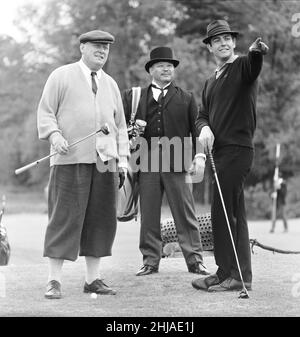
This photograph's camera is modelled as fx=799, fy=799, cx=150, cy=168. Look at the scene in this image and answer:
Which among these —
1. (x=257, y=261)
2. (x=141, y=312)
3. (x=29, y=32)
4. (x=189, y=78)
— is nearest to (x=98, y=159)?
(x=141, y=312)

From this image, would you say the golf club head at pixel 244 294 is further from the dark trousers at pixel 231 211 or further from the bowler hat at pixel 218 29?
the bowler hat at pixel 218 29

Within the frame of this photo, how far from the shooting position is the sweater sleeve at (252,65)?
19.4ft

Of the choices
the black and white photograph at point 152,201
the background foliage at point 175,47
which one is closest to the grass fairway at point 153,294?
the black and white photograph at point 152,201

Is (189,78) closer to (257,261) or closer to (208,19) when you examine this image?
(208,19)

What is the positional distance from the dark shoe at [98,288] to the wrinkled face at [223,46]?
2053 mm

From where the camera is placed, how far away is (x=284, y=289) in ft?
21.4

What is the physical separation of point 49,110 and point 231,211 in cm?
166

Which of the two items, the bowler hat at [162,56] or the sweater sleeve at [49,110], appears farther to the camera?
the bowler hat at [162,56]

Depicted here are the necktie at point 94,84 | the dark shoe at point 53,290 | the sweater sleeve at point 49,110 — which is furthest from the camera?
the necktie at point 94,84

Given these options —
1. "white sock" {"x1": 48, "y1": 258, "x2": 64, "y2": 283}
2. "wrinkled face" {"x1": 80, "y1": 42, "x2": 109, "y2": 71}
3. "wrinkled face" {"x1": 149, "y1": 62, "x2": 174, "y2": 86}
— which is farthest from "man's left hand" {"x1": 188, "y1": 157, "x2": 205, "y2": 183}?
"white sock" {"x1": 48, "y1": 258, "x2": 64, "y2": 283}

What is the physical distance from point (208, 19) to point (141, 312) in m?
32.0

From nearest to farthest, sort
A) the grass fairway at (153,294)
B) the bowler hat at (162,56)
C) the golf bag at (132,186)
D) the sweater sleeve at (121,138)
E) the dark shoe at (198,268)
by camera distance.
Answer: the grass fairway at (153,294), the sweater sleeve at (121,138), the dark shoe at (198,268), the golf bag at (132,186), the bowler hat at (162,56)

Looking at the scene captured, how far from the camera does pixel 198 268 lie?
7527 mm

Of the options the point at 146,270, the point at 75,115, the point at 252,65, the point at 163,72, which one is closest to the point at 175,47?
the point at 163,72
